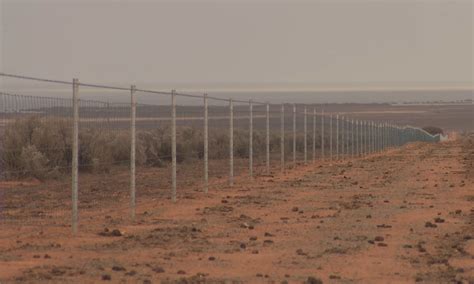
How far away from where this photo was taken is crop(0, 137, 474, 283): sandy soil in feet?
33.0

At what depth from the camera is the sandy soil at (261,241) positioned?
33.0 feet

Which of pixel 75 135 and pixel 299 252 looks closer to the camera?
pixel 299 252

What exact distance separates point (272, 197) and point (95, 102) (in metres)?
6.68

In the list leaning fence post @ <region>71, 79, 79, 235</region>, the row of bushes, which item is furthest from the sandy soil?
the row of bushes

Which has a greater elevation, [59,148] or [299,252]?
[59,148]

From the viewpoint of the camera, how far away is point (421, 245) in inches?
484

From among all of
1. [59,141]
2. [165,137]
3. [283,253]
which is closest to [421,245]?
[283,253]

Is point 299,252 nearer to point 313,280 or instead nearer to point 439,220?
point 313,280

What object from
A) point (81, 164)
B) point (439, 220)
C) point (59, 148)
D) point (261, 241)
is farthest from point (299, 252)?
point (81, 164)

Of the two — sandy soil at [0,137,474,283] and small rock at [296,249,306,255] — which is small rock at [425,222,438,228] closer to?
sandy soil at [0,137,474,283]

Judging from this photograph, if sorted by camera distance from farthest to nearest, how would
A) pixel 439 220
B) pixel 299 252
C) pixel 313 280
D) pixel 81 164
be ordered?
pixel 81 164 → pixel 439 220 → pixel 299 252 → pixel 313 280

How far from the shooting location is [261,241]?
41.9ft

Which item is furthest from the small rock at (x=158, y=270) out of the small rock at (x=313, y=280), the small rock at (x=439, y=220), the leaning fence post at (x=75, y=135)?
the small rock at (x=439, y=220)

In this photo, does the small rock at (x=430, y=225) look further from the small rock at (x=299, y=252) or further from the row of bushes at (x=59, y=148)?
the row of bushes at (x=59, y=148)
